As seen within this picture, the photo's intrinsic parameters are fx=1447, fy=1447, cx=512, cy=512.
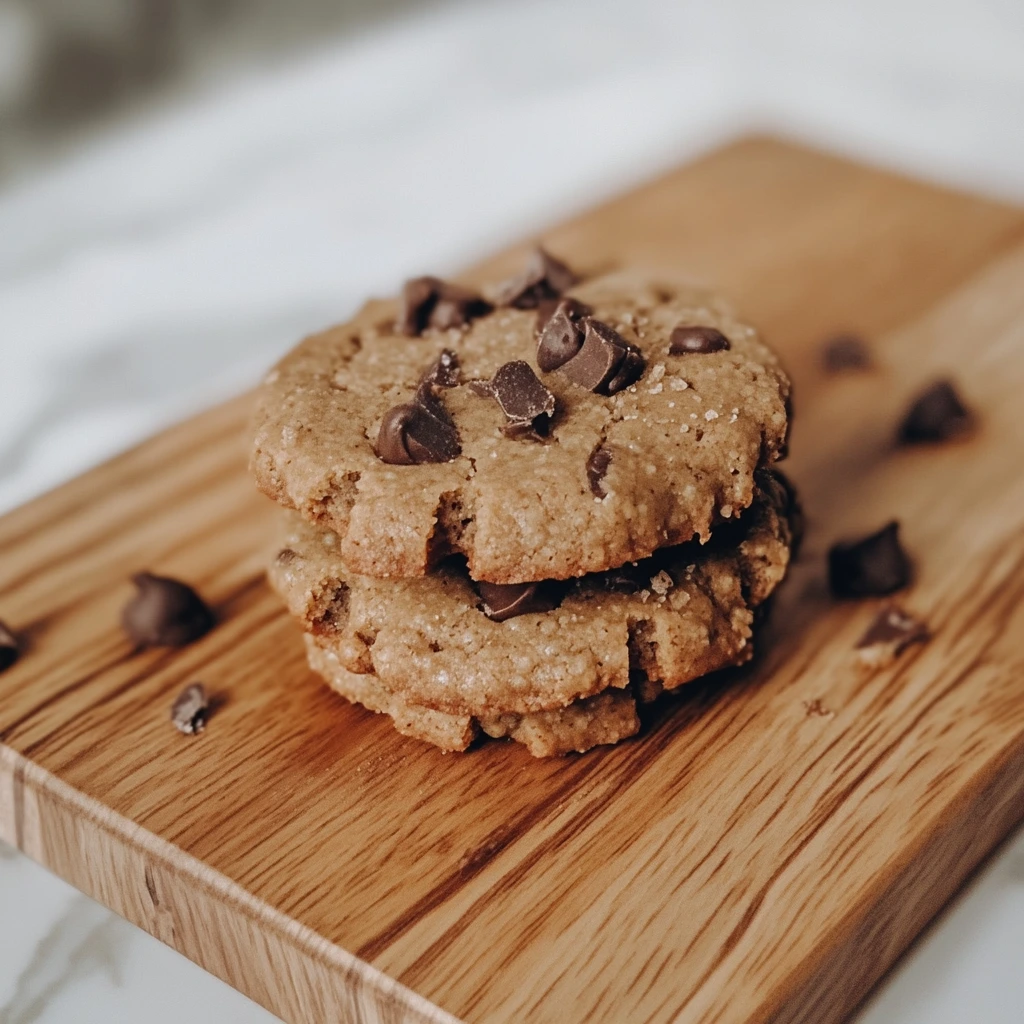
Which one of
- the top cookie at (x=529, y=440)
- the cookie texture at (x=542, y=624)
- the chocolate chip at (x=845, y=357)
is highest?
the top cookie at (x=529, y=440)

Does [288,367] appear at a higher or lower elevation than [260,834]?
higher

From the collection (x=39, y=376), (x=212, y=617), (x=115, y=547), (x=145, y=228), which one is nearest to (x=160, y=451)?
(x=115, y=547)

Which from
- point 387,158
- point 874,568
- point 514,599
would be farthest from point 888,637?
point 387,158

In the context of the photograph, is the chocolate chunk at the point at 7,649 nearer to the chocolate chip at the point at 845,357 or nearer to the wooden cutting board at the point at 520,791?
the wooden cutting board at the point at 520,791

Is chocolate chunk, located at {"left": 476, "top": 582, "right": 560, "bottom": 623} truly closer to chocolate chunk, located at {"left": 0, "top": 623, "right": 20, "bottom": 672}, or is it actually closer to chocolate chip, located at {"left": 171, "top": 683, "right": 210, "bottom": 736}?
chocolate chip, located at {"left": 171, "top": 683, "right": 210, "bottom": 736}

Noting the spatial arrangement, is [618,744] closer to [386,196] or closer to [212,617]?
[212,617]

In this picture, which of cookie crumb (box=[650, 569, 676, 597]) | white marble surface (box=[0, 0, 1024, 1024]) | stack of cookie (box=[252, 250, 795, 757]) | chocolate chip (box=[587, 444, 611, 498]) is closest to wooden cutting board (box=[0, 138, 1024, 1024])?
stack of cookie (box=[252, 250, 795, 757])

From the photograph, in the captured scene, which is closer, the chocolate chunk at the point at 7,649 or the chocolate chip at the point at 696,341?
the chocolate chip at the point at 696,341

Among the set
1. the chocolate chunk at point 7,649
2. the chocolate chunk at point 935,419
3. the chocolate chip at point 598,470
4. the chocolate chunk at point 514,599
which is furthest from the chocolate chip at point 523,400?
the chocolate chunk at point 935,419
